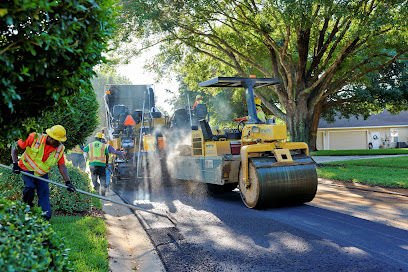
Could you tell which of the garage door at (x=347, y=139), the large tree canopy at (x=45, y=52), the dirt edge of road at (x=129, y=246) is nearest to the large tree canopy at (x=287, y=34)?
the dirt edge of road at (x=129, y=246)

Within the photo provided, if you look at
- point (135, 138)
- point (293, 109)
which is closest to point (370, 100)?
point (293, 109)

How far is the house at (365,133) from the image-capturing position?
3550 cm

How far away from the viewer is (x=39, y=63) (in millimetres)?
2410

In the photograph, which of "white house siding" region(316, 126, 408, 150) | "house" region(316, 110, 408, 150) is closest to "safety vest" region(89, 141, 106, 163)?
"house" region(316, 110, 408, 150)

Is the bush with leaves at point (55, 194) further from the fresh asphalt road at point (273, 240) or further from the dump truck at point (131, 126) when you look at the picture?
the dump truck at point (131, 126)

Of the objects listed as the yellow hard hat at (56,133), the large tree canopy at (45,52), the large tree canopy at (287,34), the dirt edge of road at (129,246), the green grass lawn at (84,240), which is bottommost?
the dirt edge of road at (129,246)

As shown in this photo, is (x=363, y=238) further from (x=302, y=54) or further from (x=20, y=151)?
(x=302, y=54)

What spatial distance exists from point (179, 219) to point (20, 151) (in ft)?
12.0

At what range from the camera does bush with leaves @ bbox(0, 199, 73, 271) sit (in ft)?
7.25

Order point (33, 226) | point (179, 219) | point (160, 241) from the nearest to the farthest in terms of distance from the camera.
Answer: point (33, 226) < point (160, 241) < point (179, 219)

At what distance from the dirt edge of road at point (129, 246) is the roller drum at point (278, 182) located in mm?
2354

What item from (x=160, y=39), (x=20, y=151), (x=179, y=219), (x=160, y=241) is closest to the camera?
(x=160, y=241)

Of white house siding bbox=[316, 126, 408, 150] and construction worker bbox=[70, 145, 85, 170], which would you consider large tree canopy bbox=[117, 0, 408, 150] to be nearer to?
construction worker bbox=[70, 145, 85, 170]

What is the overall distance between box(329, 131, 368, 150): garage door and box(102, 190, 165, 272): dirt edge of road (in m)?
31.6
